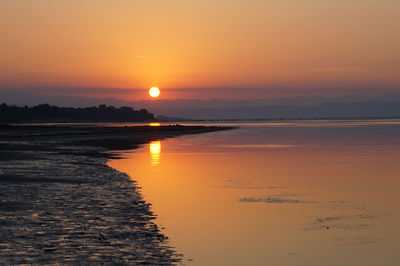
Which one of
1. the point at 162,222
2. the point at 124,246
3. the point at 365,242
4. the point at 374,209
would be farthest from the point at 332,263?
the point at 374,209

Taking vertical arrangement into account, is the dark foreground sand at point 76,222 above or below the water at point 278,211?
above

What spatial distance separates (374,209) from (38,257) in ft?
37.2

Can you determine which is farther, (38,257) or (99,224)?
(99,224)

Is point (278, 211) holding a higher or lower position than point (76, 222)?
lower

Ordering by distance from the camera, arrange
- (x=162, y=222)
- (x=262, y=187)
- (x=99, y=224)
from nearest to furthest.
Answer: (x=99, y=224) < (x=162, y=222) < (x=262, y=187)

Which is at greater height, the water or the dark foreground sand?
the dark foreground sand

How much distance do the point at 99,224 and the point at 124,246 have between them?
2.68 m

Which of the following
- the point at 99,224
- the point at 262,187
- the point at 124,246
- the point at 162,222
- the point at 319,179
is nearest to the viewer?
the point at 124,246

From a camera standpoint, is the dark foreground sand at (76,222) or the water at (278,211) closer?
the dark foreground sand at (76,222)

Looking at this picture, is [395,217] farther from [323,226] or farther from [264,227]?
[264,227]

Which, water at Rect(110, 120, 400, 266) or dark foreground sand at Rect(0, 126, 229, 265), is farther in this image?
water at Rect(110, 120, 400, 266)

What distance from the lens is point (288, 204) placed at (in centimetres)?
1961

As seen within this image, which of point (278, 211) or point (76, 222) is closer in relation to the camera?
point (76, 222)

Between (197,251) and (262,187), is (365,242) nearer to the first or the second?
(197,251)
